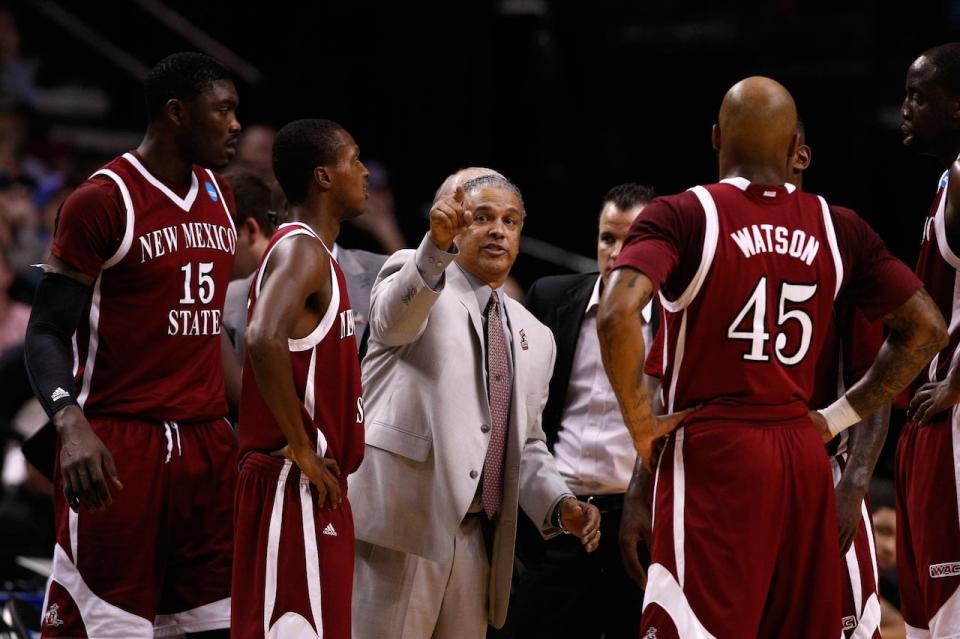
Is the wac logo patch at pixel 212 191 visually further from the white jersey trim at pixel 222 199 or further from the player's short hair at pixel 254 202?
the player's short hair at pixel 254 202

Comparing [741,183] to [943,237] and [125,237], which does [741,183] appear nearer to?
[943,237]

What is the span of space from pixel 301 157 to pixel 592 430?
5.55ft

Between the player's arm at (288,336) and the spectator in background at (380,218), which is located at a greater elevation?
the spectator in background at (380,218)

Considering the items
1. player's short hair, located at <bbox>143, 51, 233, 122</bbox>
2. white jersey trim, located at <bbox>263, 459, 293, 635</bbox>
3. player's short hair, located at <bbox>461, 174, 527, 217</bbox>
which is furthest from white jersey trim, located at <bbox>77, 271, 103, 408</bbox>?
player's short hair, located at <bbox>461, 174, 527, 217</bbox>

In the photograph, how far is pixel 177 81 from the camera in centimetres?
441

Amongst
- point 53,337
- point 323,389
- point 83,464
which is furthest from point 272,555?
point 53,337

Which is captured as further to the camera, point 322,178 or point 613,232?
point 613,232

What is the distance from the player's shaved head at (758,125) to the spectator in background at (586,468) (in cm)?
117

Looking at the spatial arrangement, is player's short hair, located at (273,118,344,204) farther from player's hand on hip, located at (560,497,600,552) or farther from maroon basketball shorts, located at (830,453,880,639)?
maroon basketball shorts, located at (830,453,880,639)

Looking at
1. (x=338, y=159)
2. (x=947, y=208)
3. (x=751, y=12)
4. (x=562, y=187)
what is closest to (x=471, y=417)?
(x=338, y=159)

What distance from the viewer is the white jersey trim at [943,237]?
425 cm

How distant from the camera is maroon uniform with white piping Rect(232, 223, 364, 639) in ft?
12.4

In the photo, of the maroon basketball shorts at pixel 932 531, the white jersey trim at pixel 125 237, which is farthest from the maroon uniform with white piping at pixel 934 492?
the white jersey trim at pixel 125 237

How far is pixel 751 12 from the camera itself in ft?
37.2
